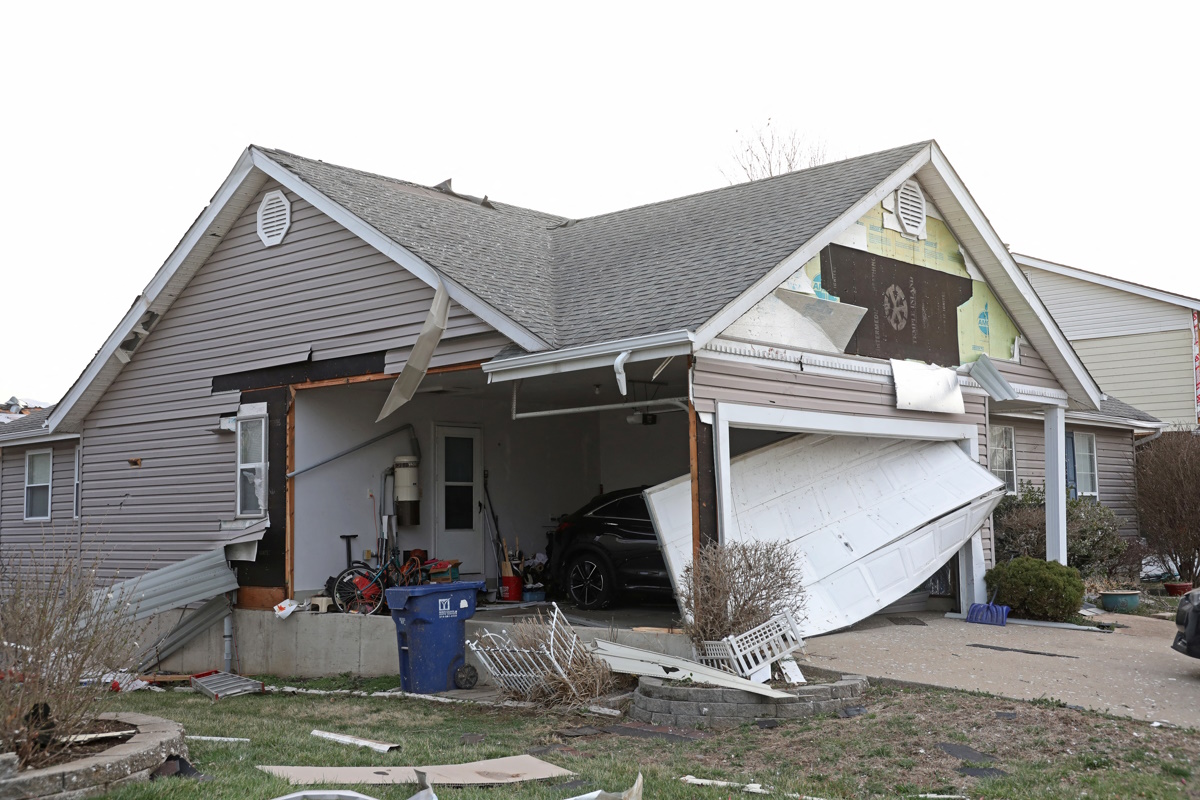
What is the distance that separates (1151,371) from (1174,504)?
21.5 feet

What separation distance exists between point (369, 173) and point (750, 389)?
7.90 meters

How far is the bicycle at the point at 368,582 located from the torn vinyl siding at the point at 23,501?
6043 millimetres

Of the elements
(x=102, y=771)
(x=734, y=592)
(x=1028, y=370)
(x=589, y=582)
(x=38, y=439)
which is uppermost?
(x=1028, y=370)

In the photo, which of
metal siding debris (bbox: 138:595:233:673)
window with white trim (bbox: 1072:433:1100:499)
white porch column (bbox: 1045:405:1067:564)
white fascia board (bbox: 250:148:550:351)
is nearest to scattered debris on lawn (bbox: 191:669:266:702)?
metal siding debris (bbox: 138:595:233:673)

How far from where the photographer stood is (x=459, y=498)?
15.5m

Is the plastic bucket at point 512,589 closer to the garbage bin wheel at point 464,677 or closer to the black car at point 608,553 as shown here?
the black car at point 608,553

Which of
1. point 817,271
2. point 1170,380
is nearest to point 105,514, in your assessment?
point 817,271

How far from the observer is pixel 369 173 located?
16125 millimetres

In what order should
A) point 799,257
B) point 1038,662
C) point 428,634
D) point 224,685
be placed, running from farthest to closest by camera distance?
1. point 224,685
2. point 799,257
3. point 428,634
4. point 1038,662

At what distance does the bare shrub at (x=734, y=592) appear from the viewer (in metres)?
9.24

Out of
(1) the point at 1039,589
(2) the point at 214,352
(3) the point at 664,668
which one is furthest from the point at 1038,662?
(2) the point at 214,352

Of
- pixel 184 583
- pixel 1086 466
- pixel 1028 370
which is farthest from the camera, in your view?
pixel 1086 466

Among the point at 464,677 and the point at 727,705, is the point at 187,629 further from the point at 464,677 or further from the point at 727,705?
the point at 727,705

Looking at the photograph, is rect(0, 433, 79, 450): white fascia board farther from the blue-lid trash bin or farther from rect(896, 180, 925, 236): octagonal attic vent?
rect(896, 180, 925, 236): octagonal attic vent
